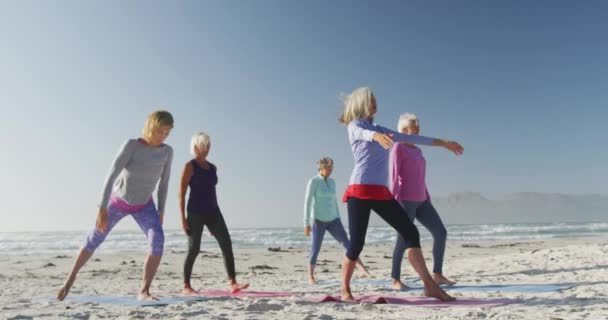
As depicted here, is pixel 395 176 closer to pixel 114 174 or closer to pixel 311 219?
pixel 311 219

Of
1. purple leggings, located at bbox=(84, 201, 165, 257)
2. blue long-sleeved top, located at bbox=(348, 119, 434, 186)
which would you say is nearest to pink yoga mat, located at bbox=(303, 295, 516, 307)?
blue long-sleeved top, located at bbox=(348, 119, 434, 186)

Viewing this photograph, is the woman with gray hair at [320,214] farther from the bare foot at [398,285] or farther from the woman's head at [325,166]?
the bare foot at [398,285]

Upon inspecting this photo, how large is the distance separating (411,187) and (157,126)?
10.4 ft

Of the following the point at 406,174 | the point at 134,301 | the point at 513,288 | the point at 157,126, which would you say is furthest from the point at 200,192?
the point at 513,288

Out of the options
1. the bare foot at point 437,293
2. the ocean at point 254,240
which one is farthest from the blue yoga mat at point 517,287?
the ocean at point 254,240

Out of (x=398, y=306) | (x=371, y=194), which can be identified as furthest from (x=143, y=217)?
(x=398, y=306)

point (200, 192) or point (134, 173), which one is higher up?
point (134, 173)

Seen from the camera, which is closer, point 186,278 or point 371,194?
point 371,194

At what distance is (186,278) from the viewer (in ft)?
19.1

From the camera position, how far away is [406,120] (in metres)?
5.75

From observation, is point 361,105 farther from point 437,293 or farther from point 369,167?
Answer: point 437,293

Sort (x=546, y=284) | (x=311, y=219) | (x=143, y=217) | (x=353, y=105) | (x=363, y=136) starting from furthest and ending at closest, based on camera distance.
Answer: (x=311, y=219)
(x=546, y=284)
(x=143, y=217)
(x=353, y=105)
(x=363, y=136)

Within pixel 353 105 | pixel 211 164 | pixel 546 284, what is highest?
pixel 353 105

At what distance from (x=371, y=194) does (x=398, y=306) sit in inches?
44.7
